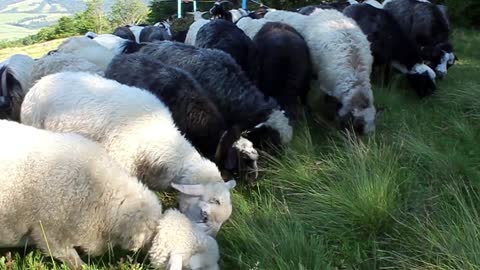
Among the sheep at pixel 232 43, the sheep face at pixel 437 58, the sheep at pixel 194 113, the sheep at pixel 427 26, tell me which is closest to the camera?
the sheep at pixel 194 113

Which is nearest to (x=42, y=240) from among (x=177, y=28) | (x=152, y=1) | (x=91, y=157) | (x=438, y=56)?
(x=91, y=157)

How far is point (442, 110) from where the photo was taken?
27.4ft

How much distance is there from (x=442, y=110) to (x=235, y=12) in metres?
6.58

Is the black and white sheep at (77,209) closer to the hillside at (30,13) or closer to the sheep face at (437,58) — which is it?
the sheep face at (437,58)

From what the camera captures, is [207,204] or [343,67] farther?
[343,67]

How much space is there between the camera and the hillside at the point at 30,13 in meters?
46.6

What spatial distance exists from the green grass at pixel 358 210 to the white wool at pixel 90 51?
9.27 feet

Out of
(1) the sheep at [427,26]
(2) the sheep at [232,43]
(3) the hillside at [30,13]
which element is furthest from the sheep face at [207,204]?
(3) the hillside at [30,13]

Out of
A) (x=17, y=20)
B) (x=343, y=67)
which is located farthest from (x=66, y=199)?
(x=17, y=20)

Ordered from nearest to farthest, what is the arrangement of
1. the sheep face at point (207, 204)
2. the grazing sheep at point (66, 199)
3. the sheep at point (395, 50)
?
the grazing sheep at point (66, 199) → the sheep face at point (207, 204) → the sheep at point (395, 50)

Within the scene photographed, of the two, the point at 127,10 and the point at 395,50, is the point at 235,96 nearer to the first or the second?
the point at 395,50

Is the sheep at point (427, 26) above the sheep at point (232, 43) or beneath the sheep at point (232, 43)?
beneath

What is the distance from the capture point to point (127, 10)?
48094 mm

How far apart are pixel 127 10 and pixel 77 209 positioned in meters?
46.2
